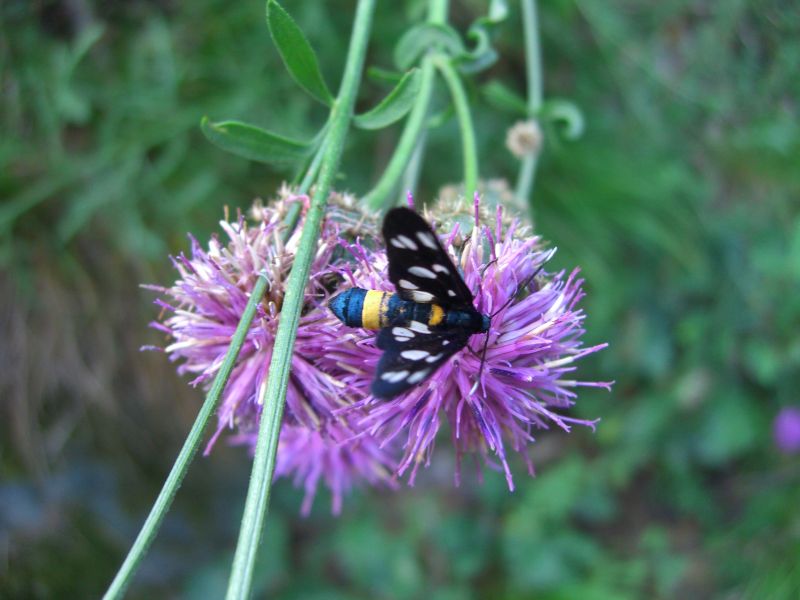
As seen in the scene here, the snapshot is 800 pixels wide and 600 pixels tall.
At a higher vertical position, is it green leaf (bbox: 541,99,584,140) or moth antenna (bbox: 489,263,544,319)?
green leaf (bbox: 541,99,584,140)

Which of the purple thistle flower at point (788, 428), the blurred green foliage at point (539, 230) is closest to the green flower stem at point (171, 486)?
the blurred green foliage at point (539, 230)

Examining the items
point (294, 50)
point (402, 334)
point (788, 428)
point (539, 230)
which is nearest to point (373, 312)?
point (402, 334)

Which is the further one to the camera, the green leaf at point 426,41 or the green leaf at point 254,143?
the green leaf at point 426,41

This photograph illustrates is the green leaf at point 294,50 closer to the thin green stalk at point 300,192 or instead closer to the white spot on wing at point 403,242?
the thin green stalk at point 300,192

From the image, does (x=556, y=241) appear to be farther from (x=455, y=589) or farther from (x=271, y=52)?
(x=455, y=589)

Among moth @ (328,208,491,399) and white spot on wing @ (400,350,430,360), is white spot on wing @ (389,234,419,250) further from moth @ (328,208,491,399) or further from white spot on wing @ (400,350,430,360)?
white spot on wing @ (400,350,430,360)

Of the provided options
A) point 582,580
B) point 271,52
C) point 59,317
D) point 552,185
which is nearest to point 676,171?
point 552,185

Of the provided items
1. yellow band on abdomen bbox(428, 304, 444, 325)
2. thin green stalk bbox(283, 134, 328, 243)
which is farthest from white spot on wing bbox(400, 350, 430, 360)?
thin green stalk bbox(283, 134, 328, 243)
